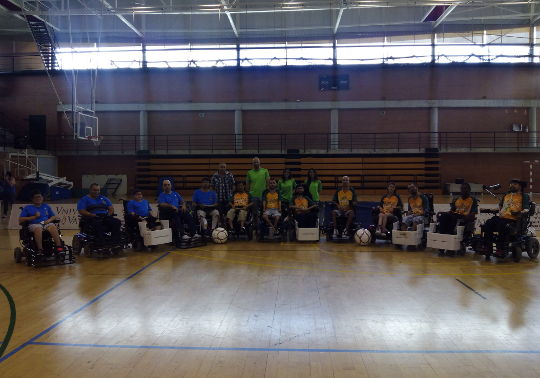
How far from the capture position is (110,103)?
23.0m

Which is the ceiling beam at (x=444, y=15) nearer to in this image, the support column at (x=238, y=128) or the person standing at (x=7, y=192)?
the support column at (x=238, y=128)

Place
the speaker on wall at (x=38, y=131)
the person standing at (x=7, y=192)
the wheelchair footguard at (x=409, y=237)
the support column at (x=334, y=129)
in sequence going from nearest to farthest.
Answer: the wheelchair footguard at (x=409, y=237) < the person standing at (x=7, y=192) < the support column at (x=334, y=129) < the speaker on wall at (x=38, y=131)

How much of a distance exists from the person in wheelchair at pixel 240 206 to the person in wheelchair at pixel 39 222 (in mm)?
3600

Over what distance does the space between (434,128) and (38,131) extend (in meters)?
20.3

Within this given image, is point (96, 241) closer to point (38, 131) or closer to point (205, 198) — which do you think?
point (205, 198)

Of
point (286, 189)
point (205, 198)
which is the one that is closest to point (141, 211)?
point (205, 198)

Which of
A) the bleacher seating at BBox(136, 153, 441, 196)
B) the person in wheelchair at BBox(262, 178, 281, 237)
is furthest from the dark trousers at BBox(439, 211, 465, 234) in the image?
the bleacher seating at BBox(136, 153, 441, 196)

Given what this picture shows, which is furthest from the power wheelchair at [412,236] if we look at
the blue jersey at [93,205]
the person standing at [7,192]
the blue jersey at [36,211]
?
the person standing at [7,192]

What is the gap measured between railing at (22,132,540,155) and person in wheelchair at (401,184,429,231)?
13.4 m

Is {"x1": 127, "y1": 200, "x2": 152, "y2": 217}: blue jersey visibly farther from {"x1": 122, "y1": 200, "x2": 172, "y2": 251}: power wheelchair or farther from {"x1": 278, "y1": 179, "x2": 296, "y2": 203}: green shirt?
{"x1": 278, "y1": 179, "x2": 296, "y2": 203}: green shirt

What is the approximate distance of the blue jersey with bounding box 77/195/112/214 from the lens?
8078 mm

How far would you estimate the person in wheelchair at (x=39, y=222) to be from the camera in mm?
7234

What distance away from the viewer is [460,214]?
322 inches

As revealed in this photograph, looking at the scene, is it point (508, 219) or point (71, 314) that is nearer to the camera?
point (71, 314)
